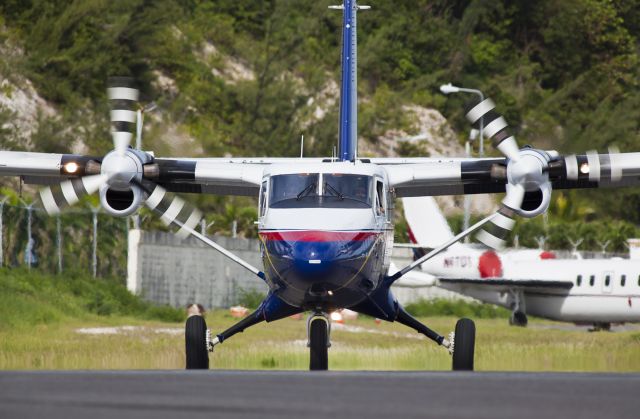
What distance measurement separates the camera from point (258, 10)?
67188mm

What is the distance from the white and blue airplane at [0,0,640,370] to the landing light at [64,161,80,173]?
0.02 m

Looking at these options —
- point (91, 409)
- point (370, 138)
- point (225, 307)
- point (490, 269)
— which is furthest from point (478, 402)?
point (370, 138)

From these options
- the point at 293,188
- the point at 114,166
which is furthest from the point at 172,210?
the point at 293,188

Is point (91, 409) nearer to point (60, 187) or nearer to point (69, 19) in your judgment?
point (60, 187)

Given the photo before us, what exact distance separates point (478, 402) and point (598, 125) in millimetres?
48675

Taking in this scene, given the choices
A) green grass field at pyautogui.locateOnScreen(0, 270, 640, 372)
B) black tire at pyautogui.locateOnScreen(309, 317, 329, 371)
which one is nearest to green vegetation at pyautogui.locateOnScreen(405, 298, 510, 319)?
green grass field at pyautogui.locateOnScreen(0, 270, 640, 372)

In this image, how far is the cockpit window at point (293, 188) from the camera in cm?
1736

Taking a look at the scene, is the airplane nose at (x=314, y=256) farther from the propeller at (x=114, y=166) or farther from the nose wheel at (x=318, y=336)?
the propeller at (x=114, y=166)

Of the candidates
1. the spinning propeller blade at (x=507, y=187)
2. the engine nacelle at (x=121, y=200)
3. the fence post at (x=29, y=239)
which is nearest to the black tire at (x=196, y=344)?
the engine nacelle at (x=121, y=200)

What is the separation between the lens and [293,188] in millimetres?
17547

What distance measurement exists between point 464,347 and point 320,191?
9.94 ft

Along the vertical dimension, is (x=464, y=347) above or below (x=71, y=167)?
below

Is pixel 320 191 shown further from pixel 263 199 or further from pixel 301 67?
pixel 301 67

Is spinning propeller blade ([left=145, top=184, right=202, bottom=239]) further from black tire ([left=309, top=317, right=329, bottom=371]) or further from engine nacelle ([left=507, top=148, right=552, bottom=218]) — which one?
engine nacelle ([left=507, top=148, right=552, bottom=218])
